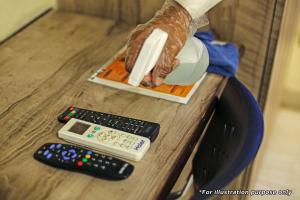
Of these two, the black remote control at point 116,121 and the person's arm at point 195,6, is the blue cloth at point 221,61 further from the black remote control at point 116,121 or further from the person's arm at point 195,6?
the black remote control at point 116,121

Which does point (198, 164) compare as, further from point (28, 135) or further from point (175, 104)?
point (28, 135)

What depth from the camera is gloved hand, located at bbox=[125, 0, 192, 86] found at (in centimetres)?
73

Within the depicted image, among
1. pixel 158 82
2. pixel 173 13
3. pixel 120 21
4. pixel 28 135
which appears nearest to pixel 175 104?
pixel 158 82

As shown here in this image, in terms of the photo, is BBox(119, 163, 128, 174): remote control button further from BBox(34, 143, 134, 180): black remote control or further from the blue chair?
the blue chair

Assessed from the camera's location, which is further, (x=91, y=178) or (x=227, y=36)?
(x=227, y=36)

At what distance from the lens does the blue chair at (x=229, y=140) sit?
0.63m

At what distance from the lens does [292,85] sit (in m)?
1.75

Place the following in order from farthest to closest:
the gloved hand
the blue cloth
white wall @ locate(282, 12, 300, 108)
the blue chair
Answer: white wall @ locate(282, 12, 300, 108) → the blue cloth → the gloved hand → the blue chair

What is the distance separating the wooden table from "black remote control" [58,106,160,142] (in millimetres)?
17

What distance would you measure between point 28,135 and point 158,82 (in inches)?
9.4

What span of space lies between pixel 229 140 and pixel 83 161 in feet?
0.83

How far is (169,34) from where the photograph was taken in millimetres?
738

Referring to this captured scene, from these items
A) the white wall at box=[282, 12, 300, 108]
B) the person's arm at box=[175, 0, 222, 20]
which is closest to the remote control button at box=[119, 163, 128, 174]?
the person's arm at box=[175, 0, 222, 20]

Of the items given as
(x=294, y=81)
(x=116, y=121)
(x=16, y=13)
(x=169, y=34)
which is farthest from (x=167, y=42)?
(x=294, y=81)
